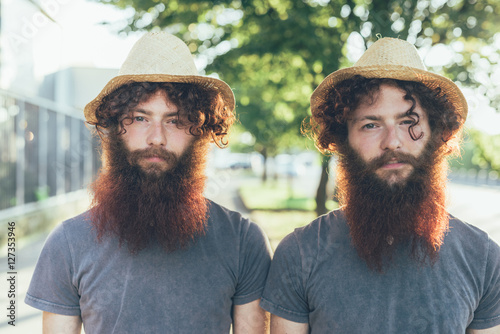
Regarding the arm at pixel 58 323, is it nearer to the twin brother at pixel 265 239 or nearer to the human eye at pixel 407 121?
the twin brother at pixel 265 239

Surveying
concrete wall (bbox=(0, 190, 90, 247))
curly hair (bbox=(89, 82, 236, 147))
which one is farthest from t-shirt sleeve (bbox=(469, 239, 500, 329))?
concrete wall (bbox=(0, 190, 90, 247))

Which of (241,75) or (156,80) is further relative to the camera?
(241,75)

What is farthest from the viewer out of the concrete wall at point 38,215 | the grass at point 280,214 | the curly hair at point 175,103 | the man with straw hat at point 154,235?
the grass at point 280,214

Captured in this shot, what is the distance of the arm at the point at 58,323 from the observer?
201cm

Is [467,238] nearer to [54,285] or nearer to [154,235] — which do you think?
[154,235]

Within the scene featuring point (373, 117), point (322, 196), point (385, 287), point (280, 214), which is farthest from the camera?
point (280, 214)

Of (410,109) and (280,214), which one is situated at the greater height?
(410,109)

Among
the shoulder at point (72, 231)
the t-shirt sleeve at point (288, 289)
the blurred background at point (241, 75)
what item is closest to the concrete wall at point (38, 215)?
the blurred background at point (241, 75)

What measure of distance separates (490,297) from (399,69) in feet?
3.90

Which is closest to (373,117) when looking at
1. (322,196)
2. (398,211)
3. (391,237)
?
(398,211)

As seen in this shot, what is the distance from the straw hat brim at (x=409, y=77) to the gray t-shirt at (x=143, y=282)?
106cm

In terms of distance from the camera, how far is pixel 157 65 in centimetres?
222

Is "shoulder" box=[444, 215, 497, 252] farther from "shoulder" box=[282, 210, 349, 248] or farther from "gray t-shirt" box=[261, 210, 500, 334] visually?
"shoulder" box=[282, 210, 349, 248]

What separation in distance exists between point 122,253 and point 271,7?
402cm
